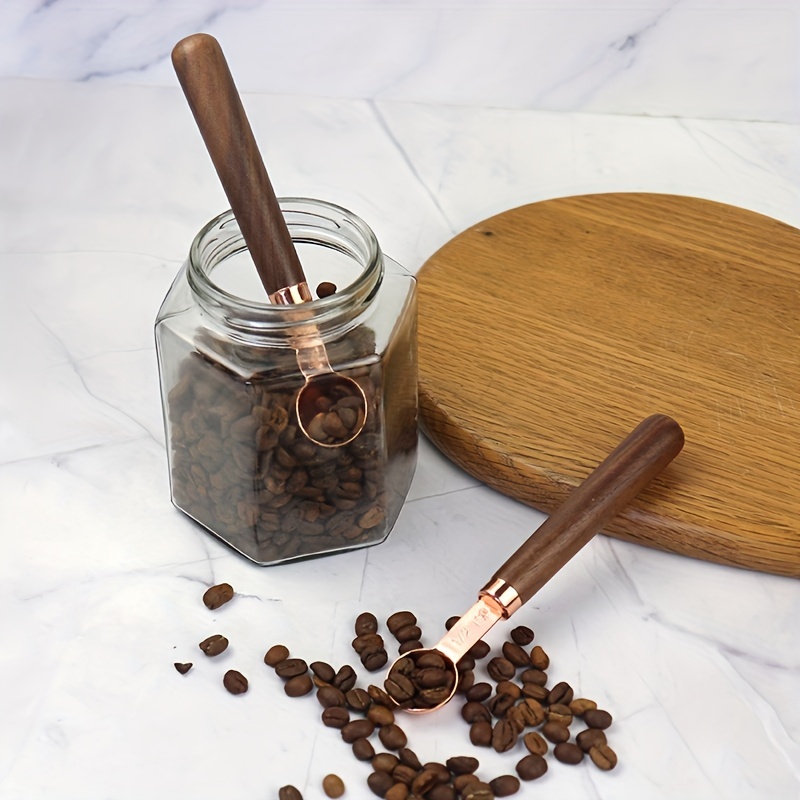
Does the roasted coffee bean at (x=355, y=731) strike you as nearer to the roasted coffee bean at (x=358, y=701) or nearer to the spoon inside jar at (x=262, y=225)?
the roasted coffee bean at (x=358, y=701)

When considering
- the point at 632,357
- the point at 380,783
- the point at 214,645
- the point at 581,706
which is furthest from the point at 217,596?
the point at 632,357

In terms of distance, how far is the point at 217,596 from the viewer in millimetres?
1221

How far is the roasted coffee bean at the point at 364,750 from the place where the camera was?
1.07 metres

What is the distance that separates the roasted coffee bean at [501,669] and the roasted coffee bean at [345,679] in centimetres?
13

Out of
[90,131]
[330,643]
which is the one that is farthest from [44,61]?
[330,643]

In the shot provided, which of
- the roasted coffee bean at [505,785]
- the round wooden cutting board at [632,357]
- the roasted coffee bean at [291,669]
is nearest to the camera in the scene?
→ the roasted coffee bean at [505,785]

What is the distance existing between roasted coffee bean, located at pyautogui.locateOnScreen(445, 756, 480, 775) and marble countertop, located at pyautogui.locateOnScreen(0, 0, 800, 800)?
1.1 inches

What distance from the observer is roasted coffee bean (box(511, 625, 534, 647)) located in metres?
1.18

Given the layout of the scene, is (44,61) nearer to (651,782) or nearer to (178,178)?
(178,178)

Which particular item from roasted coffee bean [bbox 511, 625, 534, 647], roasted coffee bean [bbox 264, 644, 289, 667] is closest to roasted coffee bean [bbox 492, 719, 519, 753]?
roasted coffee bean [bbox 511, 625, 534, 647]

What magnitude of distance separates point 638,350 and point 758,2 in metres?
0.87

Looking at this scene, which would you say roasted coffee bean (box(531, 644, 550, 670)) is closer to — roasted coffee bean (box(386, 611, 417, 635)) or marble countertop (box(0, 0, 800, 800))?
marble countertop (box(0, 0, 800, 800))

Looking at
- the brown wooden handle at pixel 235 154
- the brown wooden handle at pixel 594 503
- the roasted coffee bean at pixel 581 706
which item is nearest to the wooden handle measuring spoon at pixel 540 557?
the brown wooden handle at pixel 594 503

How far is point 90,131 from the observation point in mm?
1993
